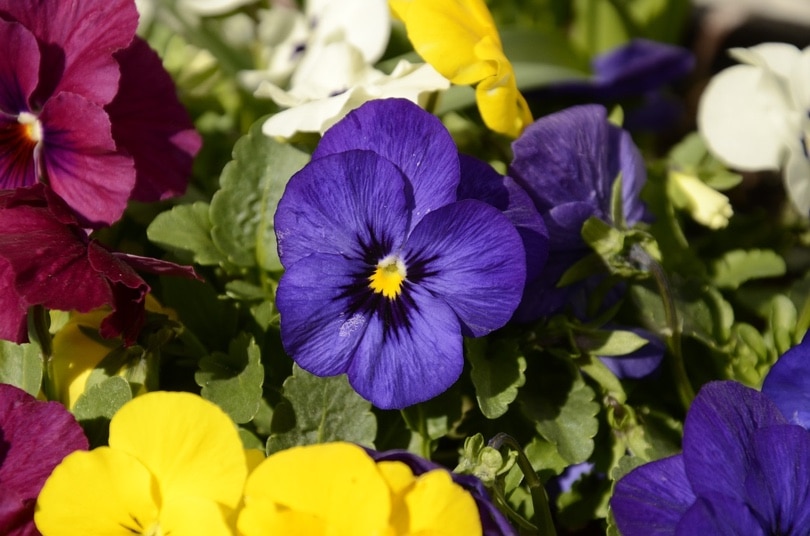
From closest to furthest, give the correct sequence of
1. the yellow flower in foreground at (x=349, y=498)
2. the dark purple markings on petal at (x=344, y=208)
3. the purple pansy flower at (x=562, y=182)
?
1. the yellow flower in foreground at (x=349, y=498)
2. the dark purple markings on petal at (x=344, y=208)
3. the purple pansy flower at (x=562, y=182)

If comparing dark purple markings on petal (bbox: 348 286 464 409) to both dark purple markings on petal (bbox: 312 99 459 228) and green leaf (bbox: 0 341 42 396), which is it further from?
green leaf (bbox: 0 341 42 396)

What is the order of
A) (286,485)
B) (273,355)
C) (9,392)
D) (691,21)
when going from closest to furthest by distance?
(286,485) < (9,392) < (273,355) < (691,21)

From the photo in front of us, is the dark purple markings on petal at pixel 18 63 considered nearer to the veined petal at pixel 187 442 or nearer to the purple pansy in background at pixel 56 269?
the purple pansy in background at pixel 56 269

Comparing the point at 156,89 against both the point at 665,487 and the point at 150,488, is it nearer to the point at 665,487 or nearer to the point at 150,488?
the point at 150,488

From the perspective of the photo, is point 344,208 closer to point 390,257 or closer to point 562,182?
point 390,257

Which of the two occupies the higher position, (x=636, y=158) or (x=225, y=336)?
(x=636, y=158)

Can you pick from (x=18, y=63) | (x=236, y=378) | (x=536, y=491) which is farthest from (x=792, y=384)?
(x=18, y=63)

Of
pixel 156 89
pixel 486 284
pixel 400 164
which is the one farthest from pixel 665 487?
pixel 156 89

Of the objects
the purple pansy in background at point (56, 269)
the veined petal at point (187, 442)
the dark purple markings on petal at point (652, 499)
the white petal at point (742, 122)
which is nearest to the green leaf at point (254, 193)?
the purple pansy in background at point (56, 269)
